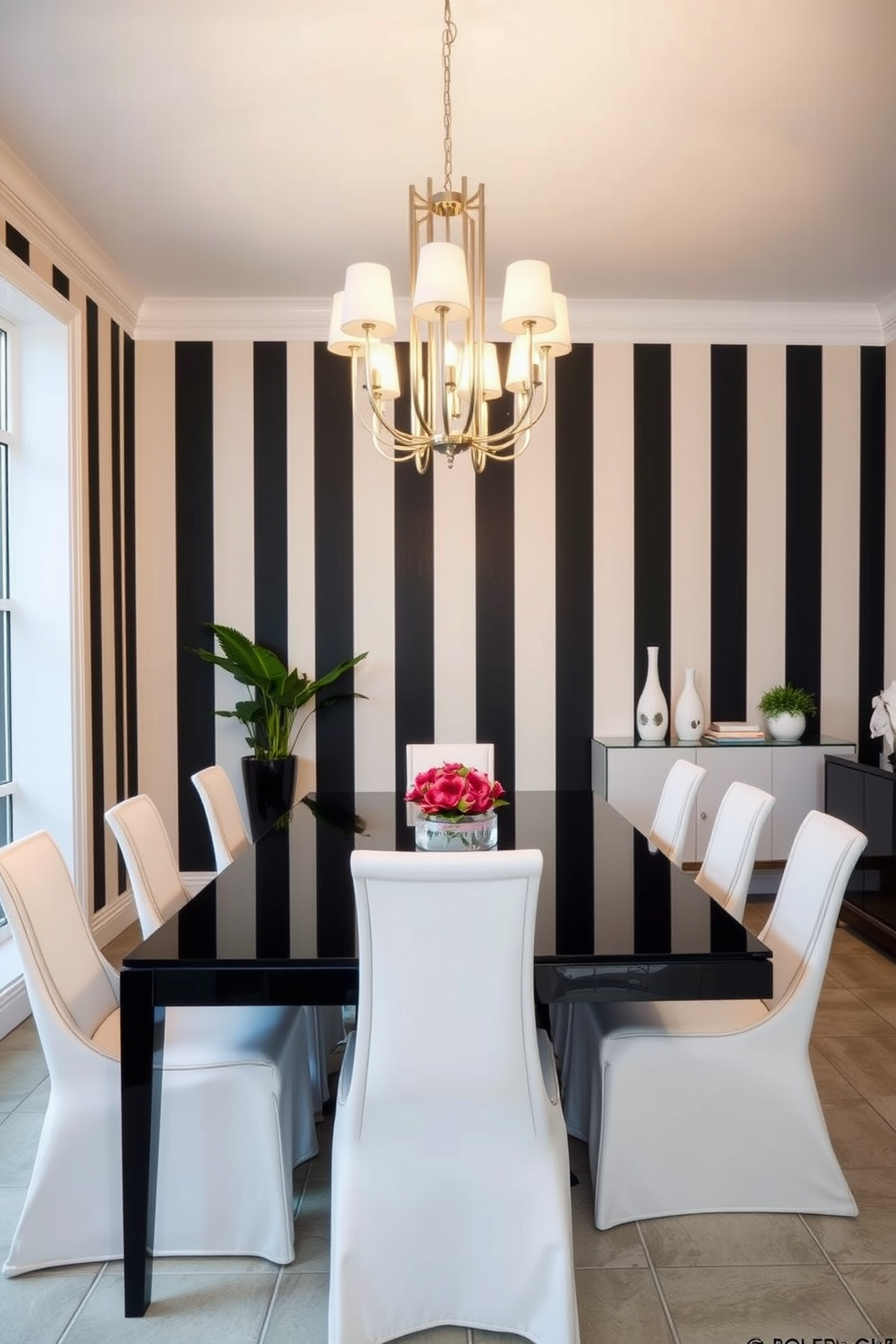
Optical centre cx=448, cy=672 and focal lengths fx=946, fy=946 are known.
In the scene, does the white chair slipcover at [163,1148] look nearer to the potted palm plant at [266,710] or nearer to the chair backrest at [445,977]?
the chair backrest at [445,977]

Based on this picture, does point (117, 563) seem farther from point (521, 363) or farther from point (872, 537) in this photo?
point (872, 537)

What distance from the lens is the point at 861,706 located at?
491 cm

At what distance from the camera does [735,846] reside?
250 cm

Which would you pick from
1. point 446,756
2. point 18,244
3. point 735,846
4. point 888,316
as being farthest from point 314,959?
point 888,316

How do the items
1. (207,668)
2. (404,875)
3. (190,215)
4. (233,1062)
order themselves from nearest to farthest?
1. (404,875)
2. (233,1062)
3. (190,215)
4. (207,668)

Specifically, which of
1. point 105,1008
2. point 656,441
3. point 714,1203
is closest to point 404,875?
point 105,1008

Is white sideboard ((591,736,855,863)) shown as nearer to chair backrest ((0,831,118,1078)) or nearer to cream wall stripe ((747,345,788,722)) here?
cream wall stripe ((747,345,788,722))

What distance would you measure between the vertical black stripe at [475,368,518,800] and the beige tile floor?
8.79ft

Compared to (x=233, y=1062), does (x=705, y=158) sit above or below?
above

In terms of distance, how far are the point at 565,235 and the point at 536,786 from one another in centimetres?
257

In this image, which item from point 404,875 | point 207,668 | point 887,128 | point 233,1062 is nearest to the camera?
point 404,875

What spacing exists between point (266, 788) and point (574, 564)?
190 cm

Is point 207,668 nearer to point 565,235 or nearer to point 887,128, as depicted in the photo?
point 565,235

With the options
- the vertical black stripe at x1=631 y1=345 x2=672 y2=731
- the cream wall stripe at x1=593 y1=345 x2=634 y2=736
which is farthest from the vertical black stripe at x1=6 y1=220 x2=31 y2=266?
the vertical black stripe at x1=631 y1=345 x2=672 y2=731
